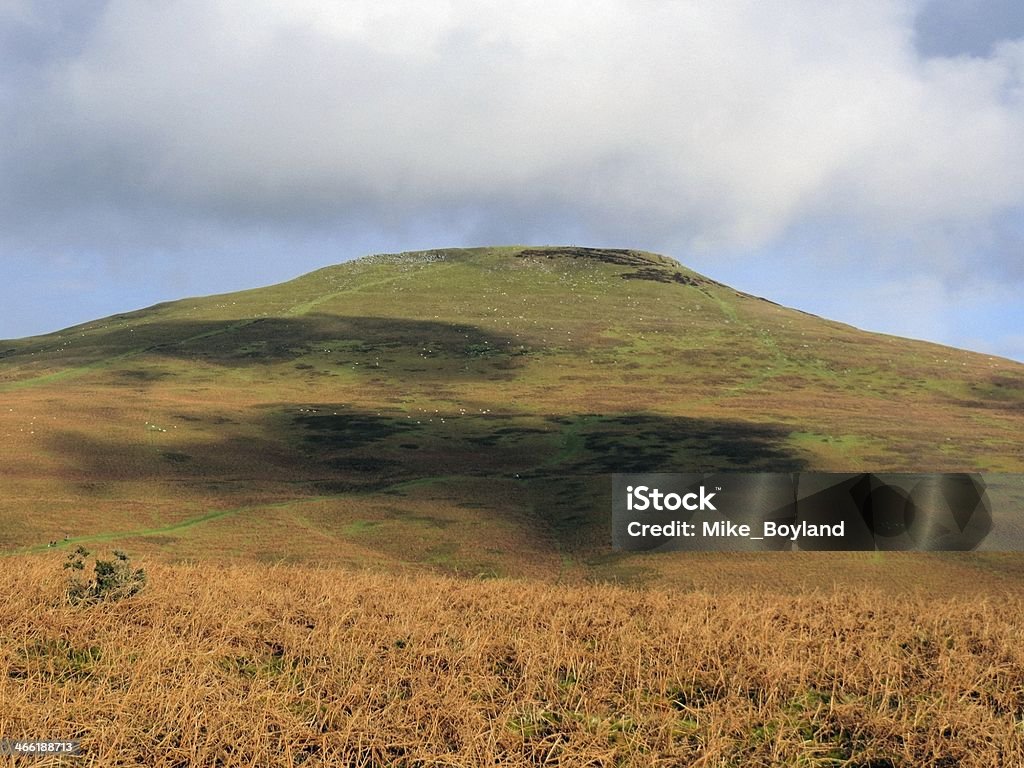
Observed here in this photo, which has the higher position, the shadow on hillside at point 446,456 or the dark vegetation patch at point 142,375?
the dark vegetation patch at point 142,375

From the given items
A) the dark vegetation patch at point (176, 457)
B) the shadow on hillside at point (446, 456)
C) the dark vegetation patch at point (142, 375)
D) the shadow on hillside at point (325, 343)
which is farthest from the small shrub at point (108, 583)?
the dark vegetation patch at point (142, 375)

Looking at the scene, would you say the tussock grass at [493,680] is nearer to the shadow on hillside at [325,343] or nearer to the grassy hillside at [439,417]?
the grassy hillside at [439,417]

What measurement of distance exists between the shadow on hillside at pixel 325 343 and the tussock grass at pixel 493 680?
93.1 m

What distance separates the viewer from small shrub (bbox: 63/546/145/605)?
50.1ft

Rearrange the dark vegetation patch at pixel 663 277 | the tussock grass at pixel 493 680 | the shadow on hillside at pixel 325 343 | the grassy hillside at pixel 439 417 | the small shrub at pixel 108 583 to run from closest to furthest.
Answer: the tussock grass at pixel 493 680 → the small shrub at pixel 108 583 → the grassy hillside at pixel 439 417 → the shadow on hillside at pixel 325 343 → the dark vegetation patch at pixel 663 277

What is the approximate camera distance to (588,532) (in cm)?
4784

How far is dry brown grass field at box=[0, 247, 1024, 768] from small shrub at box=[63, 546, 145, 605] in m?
0.28

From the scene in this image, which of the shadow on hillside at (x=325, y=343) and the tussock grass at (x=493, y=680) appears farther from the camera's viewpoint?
the shadow on hillside at (x=325, y=343)

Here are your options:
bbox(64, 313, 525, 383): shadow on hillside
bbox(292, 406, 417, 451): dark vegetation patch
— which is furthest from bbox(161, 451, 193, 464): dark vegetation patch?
bbox(64, 313, 525, 383): shadow on hillside

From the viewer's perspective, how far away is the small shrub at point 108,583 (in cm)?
1526

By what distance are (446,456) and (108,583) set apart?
53.0 meters

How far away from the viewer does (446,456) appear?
68.6 meters

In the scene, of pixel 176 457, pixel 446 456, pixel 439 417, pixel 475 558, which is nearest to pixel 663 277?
pixel 439 417

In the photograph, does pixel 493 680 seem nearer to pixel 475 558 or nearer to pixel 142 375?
pixel 475 558
